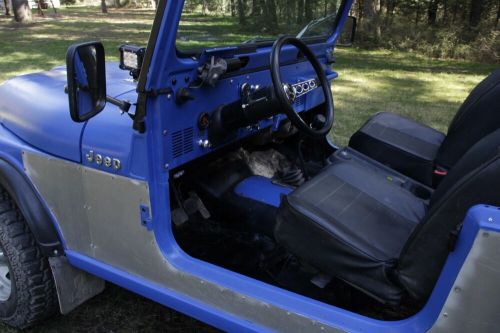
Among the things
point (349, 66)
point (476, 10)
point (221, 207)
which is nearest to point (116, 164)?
point (221, 207)

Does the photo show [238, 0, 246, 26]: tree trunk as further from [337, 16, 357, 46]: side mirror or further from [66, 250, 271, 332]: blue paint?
[66, 250, 271, 332]: blue paint

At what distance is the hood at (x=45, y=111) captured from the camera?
1892mm

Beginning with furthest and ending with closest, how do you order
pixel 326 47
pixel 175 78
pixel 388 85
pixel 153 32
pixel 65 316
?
pixel 388 85, pixel 326 47, pixel 65 316, pixel 175 78, pixel 153 32

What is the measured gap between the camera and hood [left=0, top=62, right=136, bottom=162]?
189 cm

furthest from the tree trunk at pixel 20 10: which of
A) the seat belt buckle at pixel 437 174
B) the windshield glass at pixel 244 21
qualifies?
the seat belt buckle at pixel 437 174

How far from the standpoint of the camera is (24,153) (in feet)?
6.58

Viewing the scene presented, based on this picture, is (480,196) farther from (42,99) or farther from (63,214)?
(42,99)

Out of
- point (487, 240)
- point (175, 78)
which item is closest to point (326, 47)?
point (175, 78)

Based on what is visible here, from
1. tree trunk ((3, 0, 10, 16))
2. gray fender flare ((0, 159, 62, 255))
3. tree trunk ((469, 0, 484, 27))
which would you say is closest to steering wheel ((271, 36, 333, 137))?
gray fender flare ((0, 159, 62, 255))

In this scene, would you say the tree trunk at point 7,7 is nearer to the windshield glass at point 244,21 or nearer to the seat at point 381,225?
the windshield glass at point 244,21

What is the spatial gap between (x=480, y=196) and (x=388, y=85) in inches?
→ 280

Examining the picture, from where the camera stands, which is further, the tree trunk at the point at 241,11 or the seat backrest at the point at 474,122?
the seat backrest at the point at 474,122

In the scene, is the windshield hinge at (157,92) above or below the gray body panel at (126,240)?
above

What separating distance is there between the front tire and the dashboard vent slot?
36.9 inches
